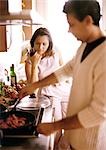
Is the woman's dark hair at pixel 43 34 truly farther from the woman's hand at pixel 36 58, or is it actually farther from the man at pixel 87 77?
the man at pixel 87 77

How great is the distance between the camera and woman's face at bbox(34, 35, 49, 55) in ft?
4.19

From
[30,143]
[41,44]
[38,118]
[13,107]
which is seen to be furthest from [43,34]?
[30,143]

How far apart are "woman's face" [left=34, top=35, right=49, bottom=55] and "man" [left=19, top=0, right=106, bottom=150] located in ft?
1.41

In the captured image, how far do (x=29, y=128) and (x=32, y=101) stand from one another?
14.8 inches

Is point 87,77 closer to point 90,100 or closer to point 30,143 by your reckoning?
point 90,100

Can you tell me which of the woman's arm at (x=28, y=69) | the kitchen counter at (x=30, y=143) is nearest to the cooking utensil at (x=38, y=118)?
the kitchen counter at (x=30, y=143)

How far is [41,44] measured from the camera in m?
1.30

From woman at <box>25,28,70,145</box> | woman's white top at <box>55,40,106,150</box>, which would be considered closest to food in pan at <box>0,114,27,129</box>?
woman's white top at <box>55,40,106,150</box>

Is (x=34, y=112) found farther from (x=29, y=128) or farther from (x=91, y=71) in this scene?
(x=91, y=71)

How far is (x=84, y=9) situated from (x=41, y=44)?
1.85ft

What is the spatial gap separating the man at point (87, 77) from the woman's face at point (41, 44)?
428 millimetres

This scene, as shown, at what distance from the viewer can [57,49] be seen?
1305 millimetres

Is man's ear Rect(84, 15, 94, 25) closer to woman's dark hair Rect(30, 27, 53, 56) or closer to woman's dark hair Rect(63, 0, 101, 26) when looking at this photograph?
woman's dark hair Rect(63, 0, 101, 26)

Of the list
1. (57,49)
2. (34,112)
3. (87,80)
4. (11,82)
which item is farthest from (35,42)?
(87,80)
